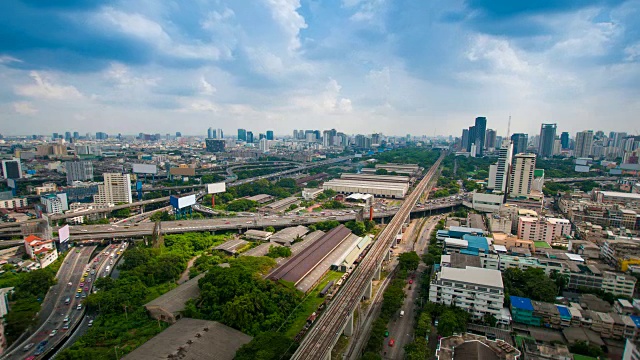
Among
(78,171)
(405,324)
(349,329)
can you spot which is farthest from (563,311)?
(78,171)

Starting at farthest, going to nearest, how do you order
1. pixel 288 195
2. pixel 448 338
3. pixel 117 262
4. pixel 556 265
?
1. pixel 288 195
2. pixel 117 262
3. pixel 556 265
4. pixel 448 338

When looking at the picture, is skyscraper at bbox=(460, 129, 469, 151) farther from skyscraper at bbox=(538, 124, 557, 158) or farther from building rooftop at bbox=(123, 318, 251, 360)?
building rooftop at bbox=(123, 318, 251, 360)

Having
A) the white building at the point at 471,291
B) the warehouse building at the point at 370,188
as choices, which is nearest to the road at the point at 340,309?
the white building at the point at 471,291

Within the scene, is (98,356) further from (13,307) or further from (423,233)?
(423,233)

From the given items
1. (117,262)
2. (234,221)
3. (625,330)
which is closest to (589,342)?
(625,330)

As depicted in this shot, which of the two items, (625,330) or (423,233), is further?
(423,233)

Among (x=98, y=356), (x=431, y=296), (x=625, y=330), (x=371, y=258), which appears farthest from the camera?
(x=371, y=258)

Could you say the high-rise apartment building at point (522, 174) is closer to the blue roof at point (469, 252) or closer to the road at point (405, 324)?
the blue roof at point (469, 252)
